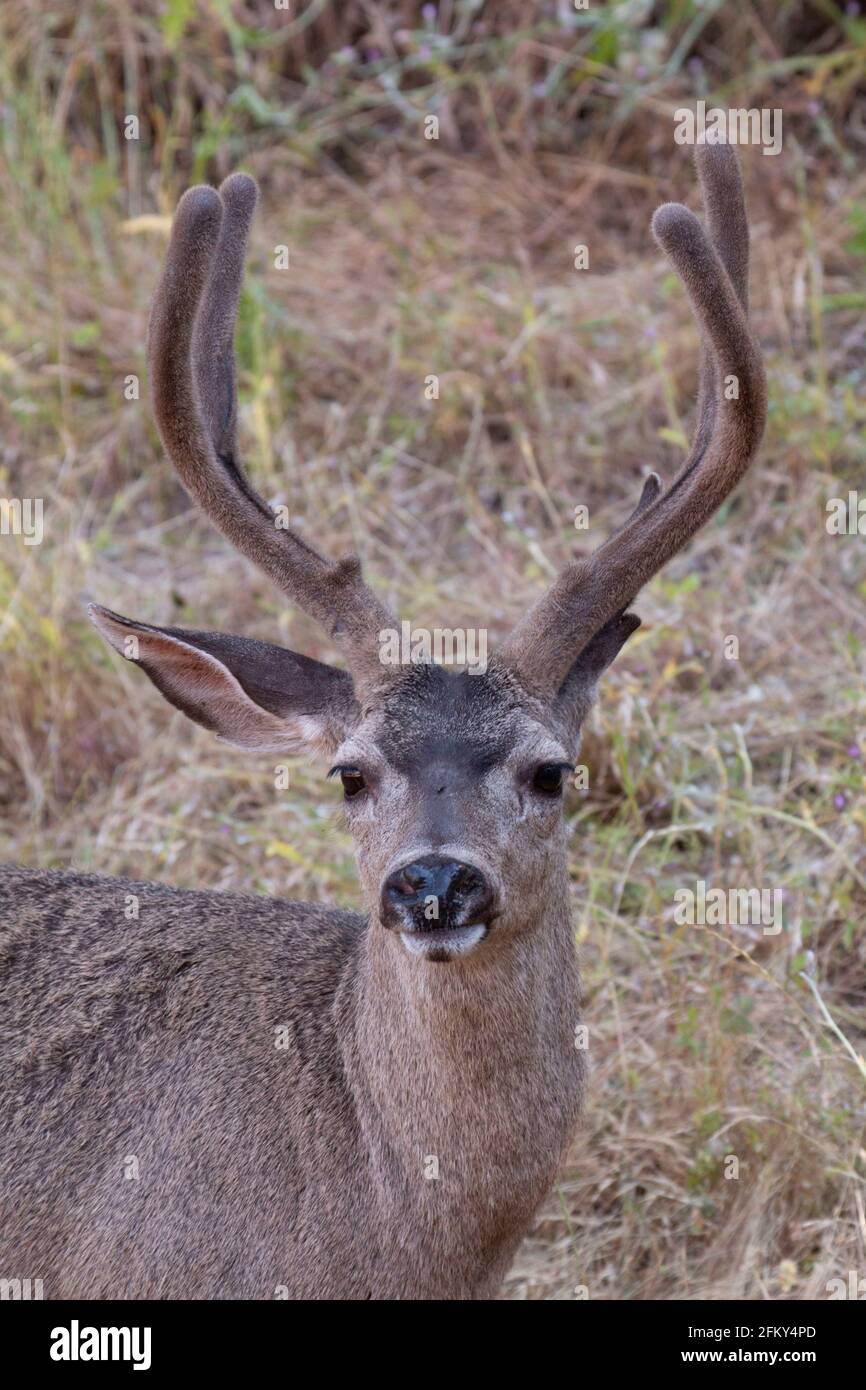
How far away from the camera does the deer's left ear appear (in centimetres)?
456

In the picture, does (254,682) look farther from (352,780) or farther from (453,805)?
(453,805)

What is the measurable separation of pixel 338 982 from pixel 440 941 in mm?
984

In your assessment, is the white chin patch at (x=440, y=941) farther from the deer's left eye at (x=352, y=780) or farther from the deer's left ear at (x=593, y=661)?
the deer's left ear at (x=593, y=661)

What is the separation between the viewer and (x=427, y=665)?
14.6 ft

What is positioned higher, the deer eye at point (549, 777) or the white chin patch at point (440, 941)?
the deer eye at point (549, 777)

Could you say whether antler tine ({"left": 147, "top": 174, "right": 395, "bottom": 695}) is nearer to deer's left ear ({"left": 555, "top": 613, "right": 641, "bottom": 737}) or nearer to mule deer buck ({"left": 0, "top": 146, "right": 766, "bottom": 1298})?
mule deer buck ({"left": 0, "top": 146, "right": 766, "bottom": 1298})

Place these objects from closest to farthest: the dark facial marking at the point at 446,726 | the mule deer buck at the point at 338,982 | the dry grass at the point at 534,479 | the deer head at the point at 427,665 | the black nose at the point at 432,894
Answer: the black nose at the point at 432,894, the deer head at the point at 427,665, the dark facial marking at the point at 446,726, the mule deer buck at the point at 338,982, the dry grass at the point at 534,479

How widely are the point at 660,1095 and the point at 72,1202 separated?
168cm

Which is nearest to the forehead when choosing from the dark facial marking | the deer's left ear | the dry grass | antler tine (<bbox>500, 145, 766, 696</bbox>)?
the dark facial marking

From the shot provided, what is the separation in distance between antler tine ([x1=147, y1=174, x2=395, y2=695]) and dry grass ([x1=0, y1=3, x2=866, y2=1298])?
4.44 ft

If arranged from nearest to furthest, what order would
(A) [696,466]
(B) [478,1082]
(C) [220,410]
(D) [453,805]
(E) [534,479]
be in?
(D) [453,805], (B) [478,1082], (A) [696,466], (C) [220,410], (E) [534,479]

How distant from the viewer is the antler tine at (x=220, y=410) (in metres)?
4.48

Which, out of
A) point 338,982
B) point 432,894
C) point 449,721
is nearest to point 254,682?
point 449,721

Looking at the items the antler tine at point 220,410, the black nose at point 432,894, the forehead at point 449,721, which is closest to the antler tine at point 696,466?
the forehead at point 449,721
